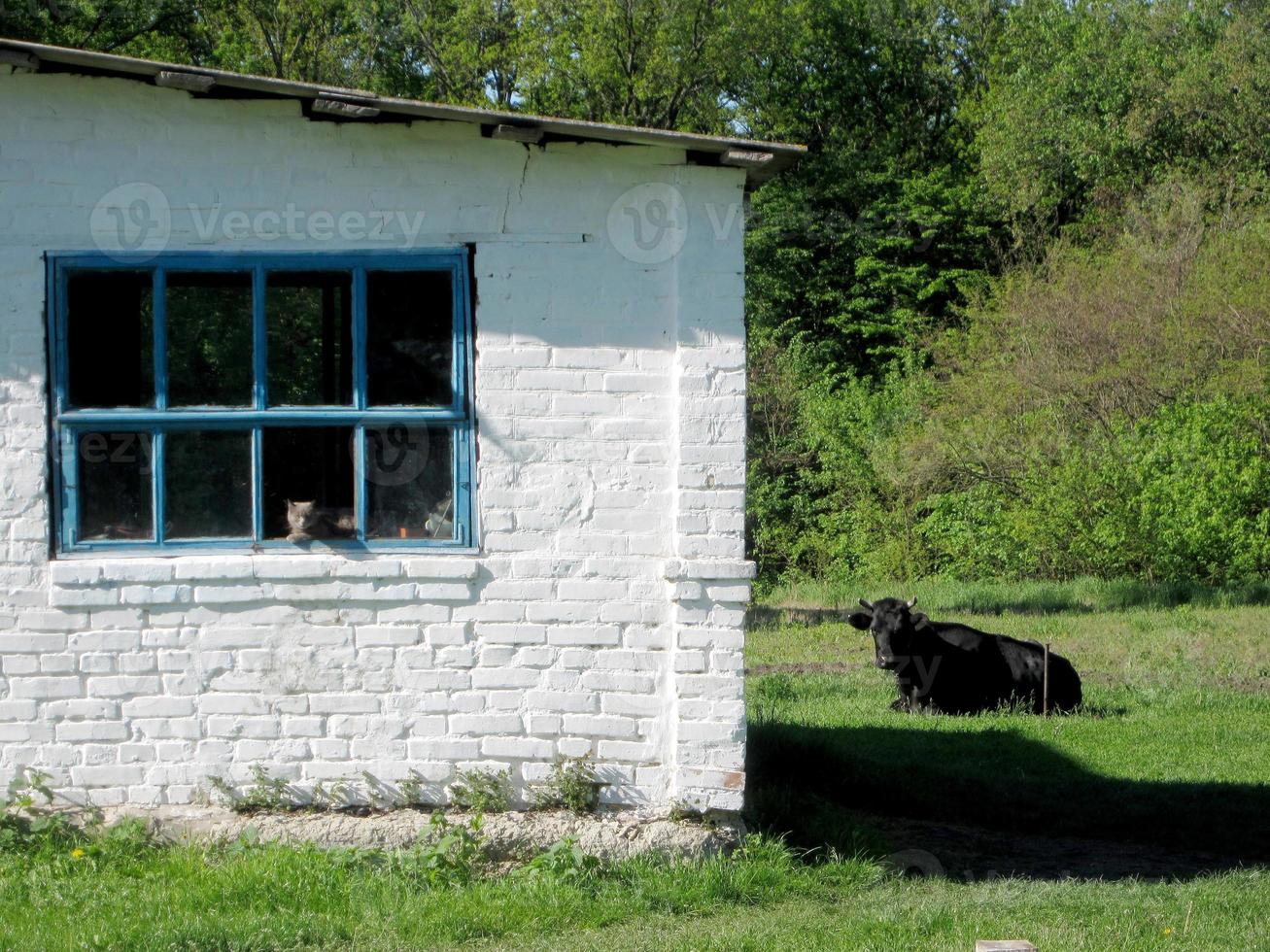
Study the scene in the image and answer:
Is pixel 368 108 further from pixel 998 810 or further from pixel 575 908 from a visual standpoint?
pixel 998 810

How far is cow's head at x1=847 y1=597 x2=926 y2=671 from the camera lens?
1198 centimetres

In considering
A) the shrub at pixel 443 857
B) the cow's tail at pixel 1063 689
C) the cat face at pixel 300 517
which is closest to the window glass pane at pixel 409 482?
the cat face at pixel 300 517

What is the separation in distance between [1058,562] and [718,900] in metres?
18.4

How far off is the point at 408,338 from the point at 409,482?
670mm

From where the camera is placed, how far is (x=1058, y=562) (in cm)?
2331

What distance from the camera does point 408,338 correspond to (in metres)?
6.67

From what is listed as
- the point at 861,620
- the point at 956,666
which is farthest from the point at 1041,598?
the point at 861,620

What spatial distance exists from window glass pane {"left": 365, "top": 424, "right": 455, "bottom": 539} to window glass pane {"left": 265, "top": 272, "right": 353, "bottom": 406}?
299 millimetres

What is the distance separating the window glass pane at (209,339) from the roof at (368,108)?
2.84 feet

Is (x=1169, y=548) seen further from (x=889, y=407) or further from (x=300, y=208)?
(x=300, y=208)

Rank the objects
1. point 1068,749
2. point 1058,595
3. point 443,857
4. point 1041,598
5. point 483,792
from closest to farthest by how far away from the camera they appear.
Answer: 1. point 443,857
2. point 483,792
3. point 1068,749
4. point 1041,598
5. point 1058,595

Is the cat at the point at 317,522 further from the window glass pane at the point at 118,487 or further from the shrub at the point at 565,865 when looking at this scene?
the shrub at the point at 565,865

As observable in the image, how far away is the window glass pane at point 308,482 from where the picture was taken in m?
6.61

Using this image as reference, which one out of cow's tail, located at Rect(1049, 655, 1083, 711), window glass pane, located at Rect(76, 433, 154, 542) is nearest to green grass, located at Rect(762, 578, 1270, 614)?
cow's tail, located at Rect(1049, 655, 1083, 711)
